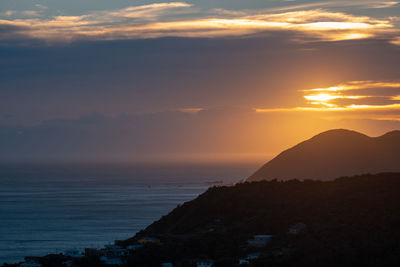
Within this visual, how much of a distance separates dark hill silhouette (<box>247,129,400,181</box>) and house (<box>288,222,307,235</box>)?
70777 millimetres

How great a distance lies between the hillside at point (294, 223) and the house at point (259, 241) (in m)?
0.48

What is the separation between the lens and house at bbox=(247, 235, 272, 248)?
36.8 m

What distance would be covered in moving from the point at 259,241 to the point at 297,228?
3098 millimetres

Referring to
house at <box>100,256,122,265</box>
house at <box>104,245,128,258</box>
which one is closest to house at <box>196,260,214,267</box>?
house at <box>100,256,122,265</box>

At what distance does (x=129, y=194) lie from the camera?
490 ft

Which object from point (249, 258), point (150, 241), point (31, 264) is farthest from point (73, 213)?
point (249, 258)

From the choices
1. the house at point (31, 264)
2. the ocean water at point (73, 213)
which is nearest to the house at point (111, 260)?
the house at point (31, 264)

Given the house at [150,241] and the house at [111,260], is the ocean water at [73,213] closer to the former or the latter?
the house at [150,241]

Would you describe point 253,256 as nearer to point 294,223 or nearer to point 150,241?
point 294,223

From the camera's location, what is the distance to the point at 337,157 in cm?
11738

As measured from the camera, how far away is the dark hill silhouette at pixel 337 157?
11138 cm

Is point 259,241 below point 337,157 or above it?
above

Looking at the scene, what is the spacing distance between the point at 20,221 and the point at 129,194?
174ft

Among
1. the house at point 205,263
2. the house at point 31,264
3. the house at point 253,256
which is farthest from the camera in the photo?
the house at point 253,256
